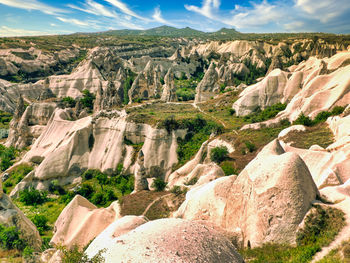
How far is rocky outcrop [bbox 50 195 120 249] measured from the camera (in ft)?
60.1

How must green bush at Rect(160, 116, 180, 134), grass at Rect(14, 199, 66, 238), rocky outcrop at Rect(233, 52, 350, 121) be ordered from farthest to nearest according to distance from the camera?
1. green bush at Rect(160, 116, 180, 134)
2. rocky outcrop at Rect(233, 52, 350, 121)
3. grass at Rect(14, 199, 66, 238)

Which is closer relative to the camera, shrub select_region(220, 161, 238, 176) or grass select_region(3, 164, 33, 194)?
shrub select_region(220, 161, 238, 176)

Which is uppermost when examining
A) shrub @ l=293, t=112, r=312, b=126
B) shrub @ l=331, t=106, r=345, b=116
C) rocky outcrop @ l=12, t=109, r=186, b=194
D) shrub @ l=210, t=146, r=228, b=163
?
shrub @ l=331, t=106, r=345, b=116

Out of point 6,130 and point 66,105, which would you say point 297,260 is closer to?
point 66,105

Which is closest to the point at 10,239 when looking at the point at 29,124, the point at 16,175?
the point at 16,175

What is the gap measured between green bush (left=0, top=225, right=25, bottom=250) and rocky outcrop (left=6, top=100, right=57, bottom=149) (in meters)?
38.2

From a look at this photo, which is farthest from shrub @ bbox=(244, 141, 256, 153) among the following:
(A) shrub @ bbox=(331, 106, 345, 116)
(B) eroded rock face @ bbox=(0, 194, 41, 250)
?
(B) eroded rock face @ bbox=(0, 194, 41, 250)

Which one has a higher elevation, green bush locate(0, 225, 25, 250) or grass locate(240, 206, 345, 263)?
grass locate(240, 206, 345, 263)

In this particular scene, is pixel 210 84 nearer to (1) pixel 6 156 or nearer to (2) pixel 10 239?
(1) pixel 6 156

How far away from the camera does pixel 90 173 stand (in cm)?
3666

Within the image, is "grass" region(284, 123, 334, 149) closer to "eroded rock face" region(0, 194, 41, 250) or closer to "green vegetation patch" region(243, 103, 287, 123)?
"green vegetation patch" region(243, 103, 287, 123)

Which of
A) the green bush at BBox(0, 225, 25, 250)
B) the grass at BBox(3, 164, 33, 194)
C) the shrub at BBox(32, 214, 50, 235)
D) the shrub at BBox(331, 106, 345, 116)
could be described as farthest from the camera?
the grass at BBox(3, 164, 33, 194)

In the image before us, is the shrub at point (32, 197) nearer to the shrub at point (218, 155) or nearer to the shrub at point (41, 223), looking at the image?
the shrub at point (41, 223)

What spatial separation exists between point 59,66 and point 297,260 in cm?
11107
